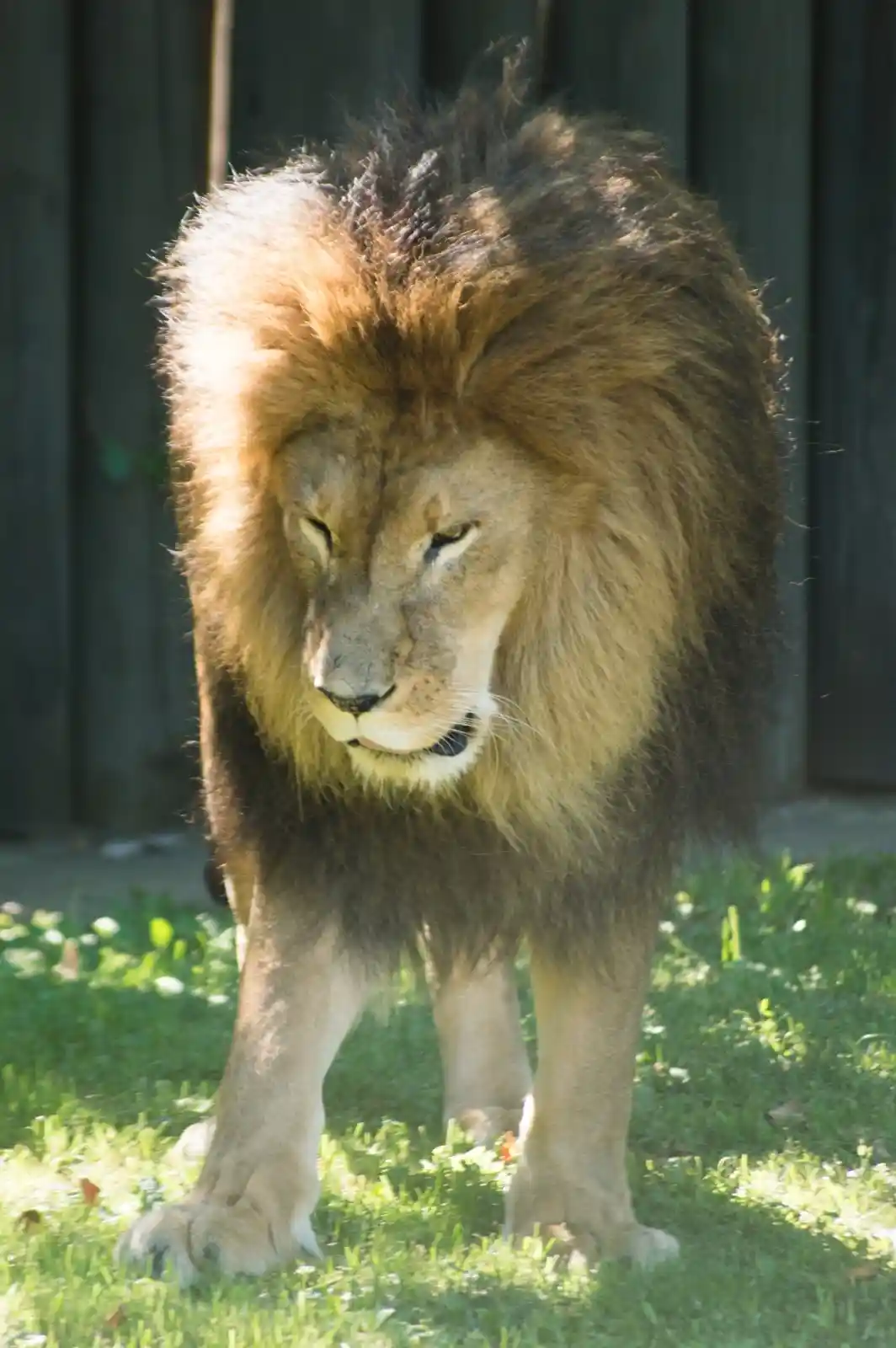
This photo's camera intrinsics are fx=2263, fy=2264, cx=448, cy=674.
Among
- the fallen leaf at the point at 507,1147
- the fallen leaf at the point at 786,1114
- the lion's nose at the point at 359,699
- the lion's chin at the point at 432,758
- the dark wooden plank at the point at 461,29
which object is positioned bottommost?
the fallen leaf at the point at 507,1147

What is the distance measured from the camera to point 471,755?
3117mm

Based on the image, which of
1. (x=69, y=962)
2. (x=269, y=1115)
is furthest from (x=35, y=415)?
(x=269, y=1115)

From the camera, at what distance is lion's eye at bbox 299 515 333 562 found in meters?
3.03

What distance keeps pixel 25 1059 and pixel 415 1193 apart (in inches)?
44.7

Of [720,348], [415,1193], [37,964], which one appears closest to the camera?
[720,348]

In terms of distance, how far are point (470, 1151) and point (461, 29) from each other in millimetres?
3724

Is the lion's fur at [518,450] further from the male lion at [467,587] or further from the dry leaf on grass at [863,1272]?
the dry leaf on grass at [863,1272]

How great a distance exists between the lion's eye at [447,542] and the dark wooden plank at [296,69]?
134 inches

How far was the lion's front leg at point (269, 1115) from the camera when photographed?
324 cm

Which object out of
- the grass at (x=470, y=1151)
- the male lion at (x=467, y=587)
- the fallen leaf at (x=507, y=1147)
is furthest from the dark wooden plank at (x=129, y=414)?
the male lion at (x=467, y=587)

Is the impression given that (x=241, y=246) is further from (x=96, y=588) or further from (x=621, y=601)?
(x=96, y=588)

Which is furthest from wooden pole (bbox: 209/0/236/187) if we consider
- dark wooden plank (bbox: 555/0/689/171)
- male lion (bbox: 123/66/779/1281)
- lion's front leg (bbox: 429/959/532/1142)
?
lion's front leg (bbox: 429/959/532/1142)

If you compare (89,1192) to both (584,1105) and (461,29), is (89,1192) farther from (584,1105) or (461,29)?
(461,29)

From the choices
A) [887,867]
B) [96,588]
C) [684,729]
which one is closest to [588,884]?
[684,729]
